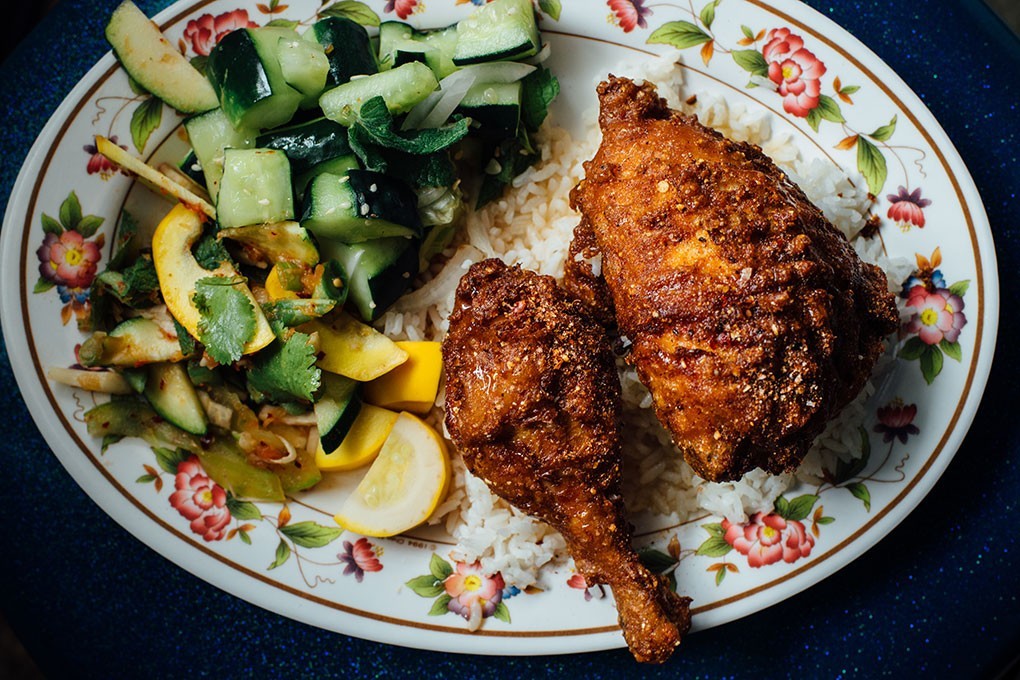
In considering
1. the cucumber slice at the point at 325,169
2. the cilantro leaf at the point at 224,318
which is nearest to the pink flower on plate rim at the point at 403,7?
the cucumber slice at the point at 325,169

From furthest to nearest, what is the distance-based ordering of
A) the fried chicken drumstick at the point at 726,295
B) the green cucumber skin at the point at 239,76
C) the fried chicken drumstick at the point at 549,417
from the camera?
the green cucumber skin at the point at 239,76 → the fried chicken drumstick at the point at 549,417 → the fried chicken drumstick at the point at 726,295

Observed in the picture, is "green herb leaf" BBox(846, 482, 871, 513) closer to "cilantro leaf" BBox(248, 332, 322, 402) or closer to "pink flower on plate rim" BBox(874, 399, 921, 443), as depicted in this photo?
"pink flower on plate rim" BBox(874, 399, 921, 443)

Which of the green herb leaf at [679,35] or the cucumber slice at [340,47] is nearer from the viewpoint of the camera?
the cucumber slice at [340,47]

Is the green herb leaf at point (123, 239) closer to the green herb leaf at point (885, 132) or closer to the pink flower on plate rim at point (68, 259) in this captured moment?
the pink flower on plate rim at point (68, 259)

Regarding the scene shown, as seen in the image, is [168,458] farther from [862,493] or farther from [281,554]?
[862,493]

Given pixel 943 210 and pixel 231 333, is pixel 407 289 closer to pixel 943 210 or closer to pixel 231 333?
pixel 231 333

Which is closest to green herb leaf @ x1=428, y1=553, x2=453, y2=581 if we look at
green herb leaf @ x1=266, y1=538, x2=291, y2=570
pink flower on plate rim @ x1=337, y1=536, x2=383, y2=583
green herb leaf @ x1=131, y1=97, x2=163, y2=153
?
pink flower on plate rim @ x1=337, y1=536, x2=383, y2=583

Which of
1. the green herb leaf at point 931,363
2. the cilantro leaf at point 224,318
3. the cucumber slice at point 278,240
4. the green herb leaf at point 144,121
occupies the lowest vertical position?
the cilantro leaf at point 224,318
